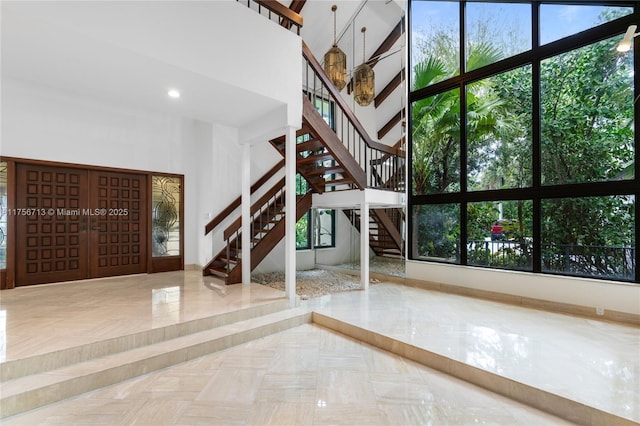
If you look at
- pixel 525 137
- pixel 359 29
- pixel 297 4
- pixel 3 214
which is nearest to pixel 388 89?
pixel 359 29

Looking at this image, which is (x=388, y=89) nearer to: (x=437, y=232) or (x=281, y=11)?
(x=437, y=232)

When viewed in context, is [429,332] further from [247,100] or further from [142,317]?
[247,100]

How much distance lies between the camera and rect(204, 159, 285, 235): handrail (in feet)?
19.7

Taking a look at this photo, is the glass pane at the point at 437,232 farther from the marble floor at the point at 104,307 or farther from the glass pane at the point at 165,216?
the glass pane at the point at 165,216

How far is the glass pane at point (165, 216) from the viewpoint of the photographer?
6.08 meters

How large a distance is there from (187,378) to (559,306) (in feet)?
15.9

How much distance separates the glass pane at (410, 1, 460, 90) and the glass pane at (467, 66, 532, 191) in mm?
700

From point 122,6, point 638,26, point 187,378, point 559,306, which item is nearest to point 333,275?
point 559,306

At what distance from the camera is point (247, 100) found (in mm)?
4141

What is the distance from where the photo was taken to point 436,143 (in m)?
5.97

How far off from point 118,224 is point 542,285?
23.2 ft

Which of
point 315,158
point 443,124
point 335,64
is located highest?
point 335,64

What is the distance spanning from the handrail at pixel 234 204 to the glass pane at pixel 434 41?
333 centimetres

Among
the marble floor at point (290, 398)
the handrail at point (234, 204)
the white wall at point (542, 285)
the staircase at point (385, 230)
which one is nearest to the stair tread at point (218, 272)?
the handrail at point (234, 204)
